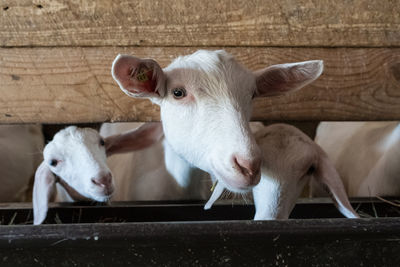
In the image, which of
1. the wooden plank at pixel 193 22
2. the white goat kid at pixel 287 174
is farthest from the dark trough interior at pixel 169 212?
the wooden plank at pixel 193 22

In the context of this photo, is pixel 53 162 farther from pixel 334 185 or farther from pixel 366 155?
pixel 366 155

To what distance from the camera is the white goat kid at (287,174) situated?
5.74ft

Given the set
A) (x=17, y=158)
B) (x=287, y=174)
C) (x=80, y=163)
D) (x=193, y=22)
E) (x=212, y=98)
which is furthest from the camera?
(x=17, y=158)

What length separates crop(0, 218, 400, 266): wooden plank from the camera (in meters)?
1.09

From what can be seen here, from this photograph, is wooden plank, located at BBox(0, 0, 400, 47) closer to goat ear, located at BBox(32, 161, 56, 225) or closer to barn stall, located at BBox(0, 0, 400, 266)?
barn stall, located at BBox(0, 0, 400, 266)

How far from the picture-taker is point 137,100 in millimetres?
2012

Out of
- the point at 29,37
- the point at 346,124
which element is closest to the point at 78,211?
the point at 29,37

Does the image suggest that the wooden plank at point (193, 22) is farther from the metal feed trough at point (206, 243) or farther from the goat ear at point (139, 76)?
the metal feed trough at point (206, 243)

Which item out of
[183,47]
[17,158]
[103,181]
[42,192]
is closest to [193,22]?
[183,47]

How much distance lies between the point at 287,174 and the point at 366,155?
4.02 ft

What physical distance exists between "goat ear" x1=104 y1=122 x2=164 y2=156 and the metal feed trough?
1.40m

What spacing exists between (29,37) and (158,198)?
1.21m

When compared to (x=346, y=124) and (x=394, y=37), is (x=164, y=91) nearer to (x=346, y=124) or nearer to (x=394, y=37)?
(x=394, y=37)

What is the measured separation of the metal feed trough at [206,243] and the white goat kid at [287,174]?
0.57 metres
